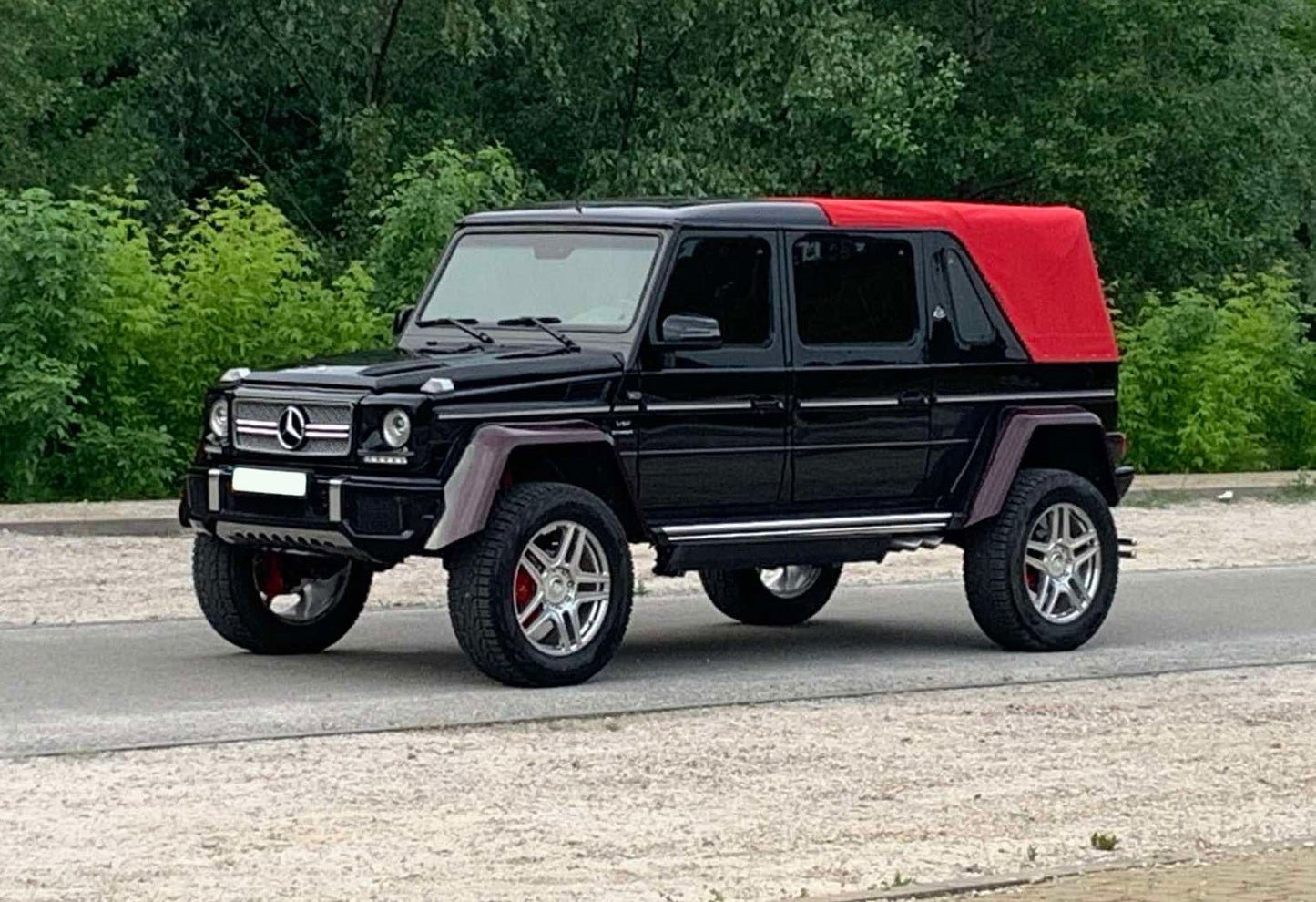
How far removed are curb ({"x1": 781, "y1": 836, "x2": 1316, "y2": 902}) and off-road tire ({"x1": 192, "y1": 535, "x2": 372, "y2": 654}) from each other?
5520 millimetres

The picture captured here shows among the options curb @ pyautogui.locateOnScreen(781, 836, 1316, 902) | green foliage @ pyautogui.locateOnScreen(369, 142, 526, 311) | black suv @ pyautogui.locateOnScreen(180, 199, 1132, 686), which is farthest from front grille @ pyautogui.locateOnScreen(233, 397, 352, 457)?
green foliage @ pyautogui.locateOnScreen(369, 142, 526, 311)

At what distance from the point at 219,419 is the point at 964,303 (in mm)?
3725

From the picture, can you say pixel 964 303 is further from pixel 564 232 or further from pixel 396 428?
pixel 396 428

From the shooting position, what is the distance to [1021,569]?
14.5m

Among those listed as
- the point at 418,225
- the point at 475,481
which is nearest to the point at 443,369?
the point at 475,481

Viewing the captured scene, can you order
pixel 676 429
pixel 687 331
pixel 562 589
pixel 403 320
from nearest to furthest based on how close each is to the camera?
pixel 562 589, pixel 687 331, pixel 676 429, pixel 403 320

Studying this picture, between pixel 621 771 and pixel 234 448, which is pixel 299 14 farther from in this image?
pixel 621 771

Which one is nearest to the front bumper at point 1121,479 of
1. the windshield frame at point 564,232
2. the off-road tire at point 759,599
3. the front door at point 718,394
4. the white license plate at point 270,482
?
the off-road tire at point 759,599

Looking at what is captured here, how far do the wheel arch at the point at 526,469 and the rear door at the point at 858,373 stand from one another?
1076mm

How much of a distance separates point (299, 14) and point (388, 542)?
69.3ft

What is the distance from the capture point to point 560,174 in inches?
1387

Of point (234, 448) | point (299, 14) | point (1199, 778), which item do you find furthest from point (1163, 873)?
point (299, 14)

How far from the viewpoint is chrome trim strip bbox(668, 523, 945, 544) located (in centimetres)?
1349

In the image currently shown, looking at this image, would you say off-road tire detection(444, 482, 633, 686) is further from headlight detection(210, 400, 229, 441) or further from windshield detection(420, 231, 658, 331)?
headlight detection(210, 400, 229, 441)
